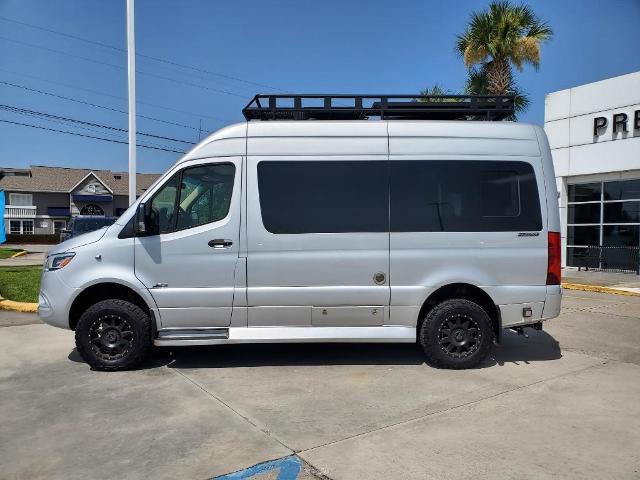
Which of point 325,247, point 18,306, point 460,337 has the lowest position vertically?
point 18,306

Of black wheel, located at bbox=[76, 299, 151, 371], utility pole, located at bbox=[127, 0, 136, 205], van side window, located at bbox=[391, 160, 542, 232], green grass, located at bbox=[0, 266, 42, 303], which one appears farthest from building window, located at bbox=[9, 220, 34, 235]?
van side window, located at bbox=[391, 160, 542, 232]

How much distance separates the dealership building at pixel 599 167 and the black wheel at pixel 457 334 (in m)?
14.1

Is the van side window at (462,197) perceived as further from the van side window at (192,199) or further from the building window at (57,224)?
the building window at (57,224)

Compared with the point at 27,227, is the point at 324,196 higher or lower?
higher

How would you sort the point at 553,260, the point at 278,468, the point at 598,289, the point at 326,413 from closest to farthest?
the point at 278,468 → the point at 326,413 → the point at 553,260 → the point at 598,289

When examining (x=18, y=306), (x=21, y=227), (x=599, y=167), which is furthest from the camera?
(x=21, y=227)

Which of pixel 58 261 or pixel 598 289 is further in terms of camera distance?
pixel 598 289

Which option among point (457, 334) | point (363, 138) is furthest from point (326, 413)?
point (363, 138)

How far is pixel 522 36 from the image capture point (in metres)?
18.4

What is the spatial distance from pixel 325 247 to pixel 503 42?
15979mm

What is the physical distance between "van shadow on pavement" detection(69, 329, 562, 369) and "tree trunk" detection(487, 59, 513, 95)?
1403 centimetres

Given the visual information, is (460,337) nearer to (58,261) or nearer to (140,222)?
(140,222)

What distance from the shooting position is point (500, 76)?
18734mm

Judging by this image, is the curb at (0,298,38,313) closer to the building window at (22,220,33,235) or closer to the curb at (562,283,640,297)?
the curb at (562,283,640,297)
